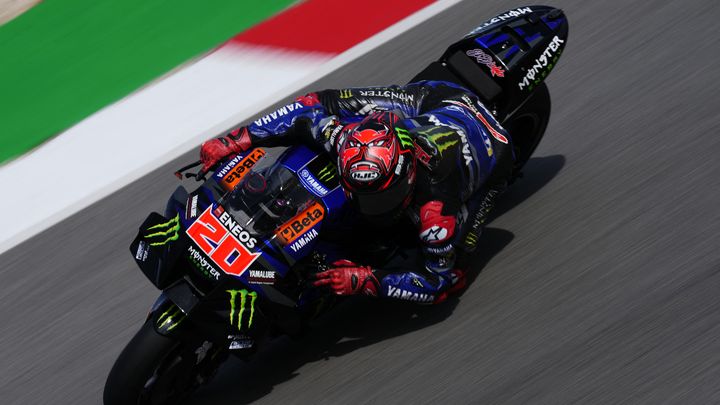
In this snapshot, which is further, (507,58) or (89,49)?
→ (89,49)

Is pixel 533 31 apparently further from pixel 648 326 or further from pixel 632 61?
pixel 648 326

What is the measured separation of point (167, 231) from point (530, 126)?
2557 millimetres

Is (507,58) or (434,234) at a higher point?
(507,58)

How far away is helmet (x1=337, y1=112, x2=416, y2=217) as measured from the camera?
462cm

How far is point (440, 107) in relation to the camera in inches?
220

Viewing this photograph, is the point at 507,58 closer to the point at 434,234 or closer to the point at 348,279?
the point at 434,234

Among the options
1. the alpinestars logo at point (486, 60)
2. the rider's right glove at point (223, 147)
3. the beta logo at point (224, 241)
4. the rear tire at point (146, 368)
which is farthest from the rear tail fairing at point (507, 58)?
the rear tire at point (146, 368)

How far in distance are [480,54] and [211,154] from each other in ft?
5.84

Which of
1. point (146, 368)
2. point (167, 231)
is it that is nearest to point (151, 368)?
point (146, 368)

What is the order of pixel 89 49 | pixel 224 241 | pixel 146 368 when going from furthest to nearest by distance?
1. pixel 89 49
2. pixel 224 241
3. pixel 146 368

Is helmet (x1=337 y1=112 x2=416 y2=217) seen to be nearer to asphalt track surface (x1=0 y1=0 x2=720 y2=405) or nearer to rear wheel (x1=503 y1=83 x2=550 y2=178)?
asphalt track surface (x1=0 y1=0 x2=720 y2=405)

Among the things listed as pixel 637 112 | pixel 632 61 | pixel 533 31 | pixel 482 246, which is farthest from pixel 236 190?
pixel 632 61

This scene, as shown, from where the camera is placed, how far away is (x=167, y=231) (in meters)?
4.73

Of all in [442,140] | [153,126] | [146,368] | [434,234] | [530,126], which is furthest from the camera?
[153,126]
